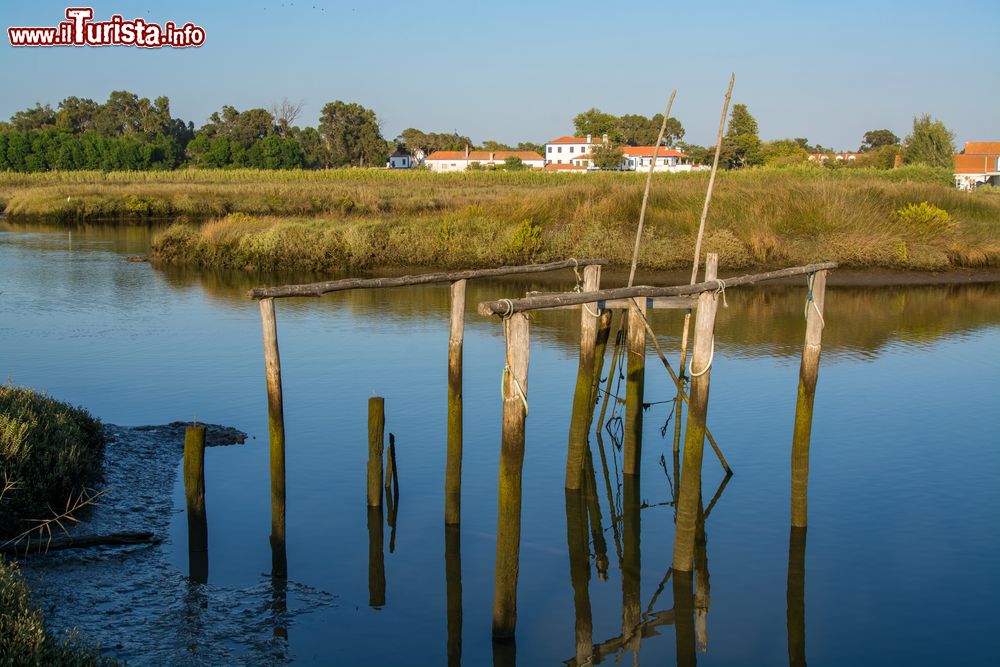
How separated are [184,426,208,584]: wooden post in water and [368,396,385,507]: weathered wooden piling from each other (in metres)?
1.60

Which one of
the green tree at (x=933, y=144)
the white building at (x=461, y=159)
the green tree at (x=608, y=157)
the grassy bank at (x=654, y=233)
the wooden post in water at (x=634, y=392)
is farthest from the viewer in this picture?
the white building at (x=461, y=159)

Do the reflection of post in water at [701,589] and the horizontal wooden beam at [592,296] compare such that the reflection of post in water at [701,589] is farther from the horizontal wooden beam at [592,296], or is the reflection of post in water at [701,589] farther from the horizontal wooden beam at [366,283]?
the horizontal wooden beam at [366,283]

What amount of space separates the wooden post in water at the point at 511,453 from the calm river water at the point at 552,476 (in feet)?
2.18

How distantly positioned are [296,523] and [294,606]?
196 cm

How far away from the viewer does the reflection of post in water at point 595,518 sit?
9483mm

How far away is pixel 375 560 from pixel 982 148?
342ft

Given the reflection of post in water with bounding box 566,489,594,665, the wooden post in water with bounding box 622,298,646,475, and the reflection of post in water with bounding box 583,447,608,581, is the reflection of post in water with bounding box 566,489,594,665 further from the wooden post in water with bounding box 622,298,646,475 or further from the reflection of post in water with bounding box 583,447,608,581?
the wooden post in water with bounding box 622,298,646,475

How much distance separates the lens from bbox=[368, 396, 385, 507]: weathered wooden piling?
31.5ft

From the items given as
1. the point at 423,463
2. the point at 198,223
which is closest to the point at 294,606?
the point at 423,463

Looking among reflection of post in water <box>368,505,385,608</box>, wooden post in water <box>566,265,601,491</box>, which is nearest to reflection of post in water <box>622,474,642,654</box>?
wooden post in water <box>566,265,601,491</box>

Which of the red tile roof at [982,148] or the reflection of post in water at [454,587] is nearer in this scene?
the reflection of post in water at [454,587]

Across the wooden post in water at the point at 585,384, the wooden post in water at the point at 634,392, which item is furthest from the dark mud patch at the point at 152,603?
the wooden post in water at the point at 634,392

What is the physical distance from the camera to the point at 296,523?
10039 millimetres

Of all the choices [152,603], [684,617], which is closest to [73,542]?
[152,603]
